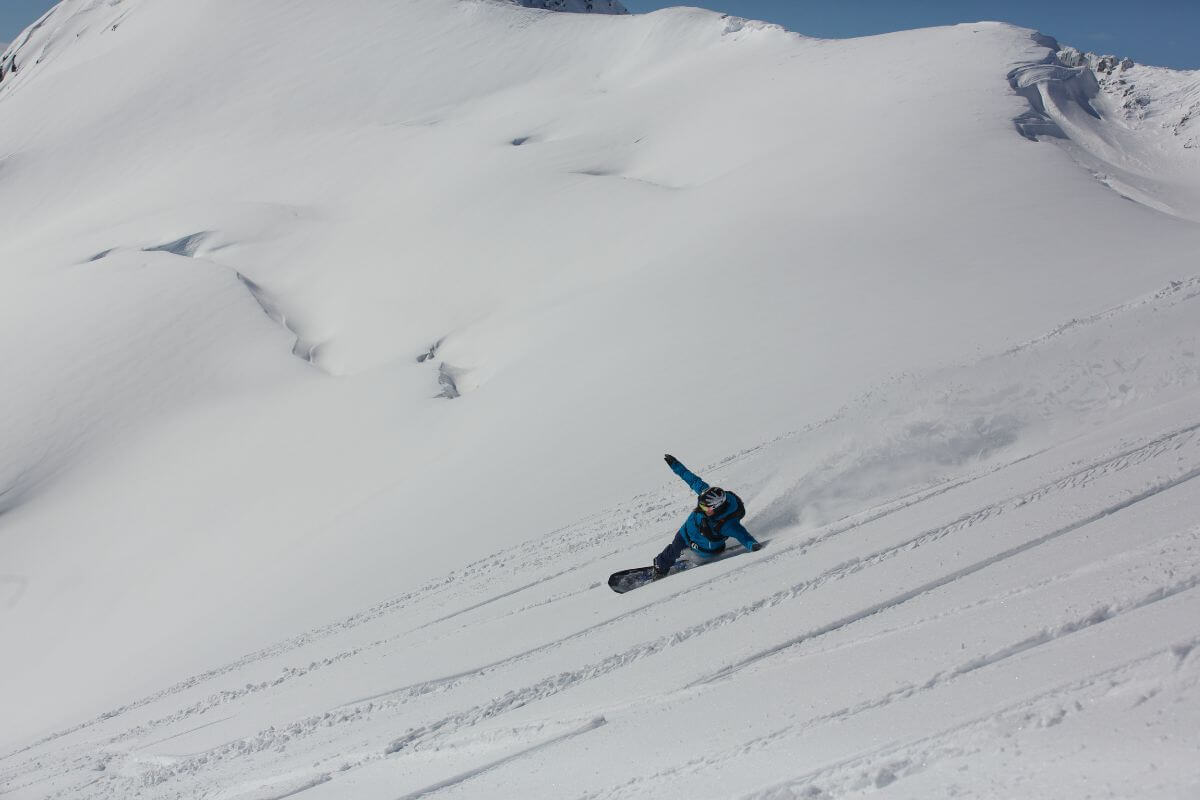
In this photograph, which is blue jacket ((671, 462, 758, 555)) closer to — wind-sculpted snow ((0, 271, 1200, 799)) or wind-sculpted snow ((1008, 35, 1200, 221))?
wind-sculpted snow ((0, 271, 1200, 799))

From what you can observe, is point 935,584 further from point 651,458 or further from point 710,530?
point 651,458

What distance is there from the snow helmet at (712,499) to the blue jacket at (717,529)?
1.5 inches

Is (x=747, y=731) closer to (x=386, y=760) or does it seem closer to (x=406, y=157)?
(x=386, y=760)

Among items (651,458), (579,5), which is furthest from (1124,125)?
(579,5)

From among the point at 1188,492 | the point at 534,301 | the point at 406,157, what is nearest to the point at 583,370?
the point at 534,301

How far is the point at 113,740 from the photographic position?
25.8ft

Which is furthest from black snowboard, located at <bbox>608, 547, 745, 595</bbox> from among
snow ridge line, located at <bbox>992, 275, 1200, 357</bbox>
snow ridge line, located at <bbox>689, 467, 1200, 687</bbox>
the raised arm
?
snow ridge line, located at <bbox>992, 275, 1200, 357</bbox>

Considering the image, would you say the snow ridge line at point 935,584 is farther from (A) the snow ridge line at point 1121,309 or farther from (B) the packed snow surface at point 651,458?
(A) the snow ridge line at point 1121,309

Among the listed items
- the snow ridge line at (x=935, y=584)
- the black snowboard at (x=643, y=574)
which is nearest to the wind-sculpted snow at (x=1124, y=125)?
the snow ridge line at (x=935, y=584)

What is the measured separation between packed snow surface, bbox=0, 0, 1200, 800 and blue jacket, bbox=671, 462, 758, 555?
319 millimetres

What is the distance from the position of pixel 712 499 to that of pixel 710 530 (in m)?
0.29

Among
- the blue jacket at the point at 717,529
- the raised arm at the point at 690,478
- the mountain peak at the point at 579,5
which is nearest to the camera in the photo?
the blue jacket at the point at 717,529

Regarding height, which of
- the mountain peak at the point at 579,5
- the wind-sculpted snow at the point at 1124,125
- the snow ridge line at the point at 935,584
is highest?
the mountain peak at the point at 579,5

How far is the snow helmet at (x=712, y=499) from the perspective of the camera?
727 cm
